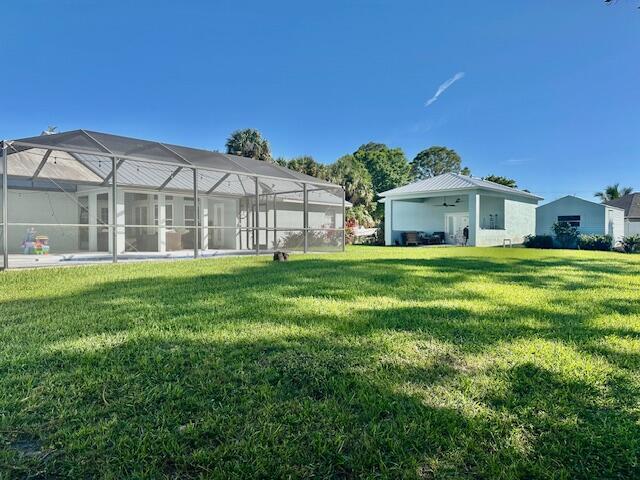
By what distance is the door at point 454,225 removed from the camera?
86.2 ft

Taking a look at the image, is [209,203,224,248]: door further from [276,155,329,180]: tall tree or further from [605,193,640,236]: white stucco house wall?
[605,193,640,236]: white stucco house wall

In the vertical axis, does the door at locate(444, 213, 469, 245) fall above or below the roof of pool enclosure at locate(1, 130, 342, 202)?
below

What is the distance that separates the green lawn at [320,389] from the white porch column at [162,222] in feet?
34.6

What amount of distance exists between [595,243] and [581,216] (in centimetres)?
548

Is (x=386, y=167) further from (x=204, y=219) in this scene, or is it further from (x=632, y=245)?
(x=204, y=219)

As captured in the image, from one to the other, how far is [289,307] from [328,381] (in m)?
2.36

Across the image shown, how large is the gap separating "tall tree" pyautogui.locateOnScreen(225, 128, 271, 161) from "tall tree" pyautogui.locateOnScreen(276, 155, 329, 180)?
2.22 metres

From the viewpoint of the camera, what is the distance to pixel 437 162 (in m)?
57.3

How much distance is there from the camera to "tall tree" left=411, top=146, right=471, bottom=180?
2254 inches

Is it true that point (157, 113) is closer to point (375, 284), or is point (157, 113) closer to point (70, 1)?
point (70, 1)

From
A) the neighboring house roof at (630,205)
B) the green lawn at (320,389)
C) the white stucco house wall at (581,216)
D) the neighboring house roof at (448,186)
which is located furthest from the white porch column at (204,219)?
the neighboring house roof at (630,205)

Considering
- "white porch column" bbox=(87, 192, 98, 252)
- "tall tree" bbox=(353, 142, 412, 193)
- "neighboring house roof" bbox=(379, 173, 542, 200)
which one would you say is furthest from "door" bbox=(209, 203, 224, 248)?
"tall tree" bbox=(353, 142, 412, 193)

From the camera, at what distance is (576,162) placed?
3903 cm

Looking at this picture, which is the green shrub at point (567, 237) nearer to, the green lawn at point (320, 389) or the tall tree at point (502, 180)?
the green lawn at point (320, 389)
